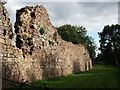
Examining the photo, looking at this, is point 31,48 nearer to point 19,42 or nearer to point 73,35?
point 19,42

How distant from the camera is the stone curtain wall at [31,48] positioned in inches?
378

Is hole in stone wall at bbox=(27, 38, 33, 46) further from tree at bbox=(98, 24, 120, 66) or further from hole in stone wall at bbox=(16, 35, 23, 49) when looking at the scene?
tree at bbox=(98, 24, 120, 66)

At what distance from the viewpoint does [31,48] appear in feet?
39.9

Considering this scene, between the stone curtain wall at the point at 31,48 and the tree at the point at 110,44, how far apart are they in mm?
38103

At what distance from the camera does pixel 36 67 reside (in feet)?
40.5

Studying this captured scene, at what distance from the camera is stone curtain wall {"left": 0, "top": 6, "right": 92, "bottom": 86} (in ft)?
31.5

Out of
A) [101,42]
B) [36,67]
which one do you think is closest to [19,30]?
[36,67]

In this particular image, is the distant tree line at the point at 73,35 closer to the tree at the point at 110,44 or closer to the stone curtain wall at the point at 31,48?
the tree at the point at 110,44

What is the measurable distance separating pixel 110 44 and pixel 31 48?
4680 centimetres

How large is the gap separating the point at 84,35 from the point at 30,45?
201ft

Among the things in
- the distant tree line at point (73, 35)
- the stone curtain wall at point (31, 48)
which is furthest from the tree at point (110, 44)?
the stone curtain wall at point (31, 48)

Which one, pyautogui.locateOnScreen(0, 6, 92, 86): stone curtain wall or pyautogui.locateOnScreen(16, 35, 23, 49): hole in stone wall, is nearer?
pyautogui.locateOnScreen(0, 6, 92, 86): stone curtain wall

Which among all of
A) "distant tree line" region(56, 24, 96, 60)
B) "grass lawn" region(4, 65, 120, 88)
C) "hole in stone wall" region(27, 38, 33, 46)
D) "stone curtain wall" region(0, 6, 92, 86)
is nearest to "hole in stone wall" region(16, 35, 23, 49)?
"stone curtain wall" region(0, 6, 92, 86)

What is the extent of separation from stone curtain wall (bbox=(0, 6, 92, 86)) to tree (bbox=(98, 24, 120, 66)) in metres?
38.1
